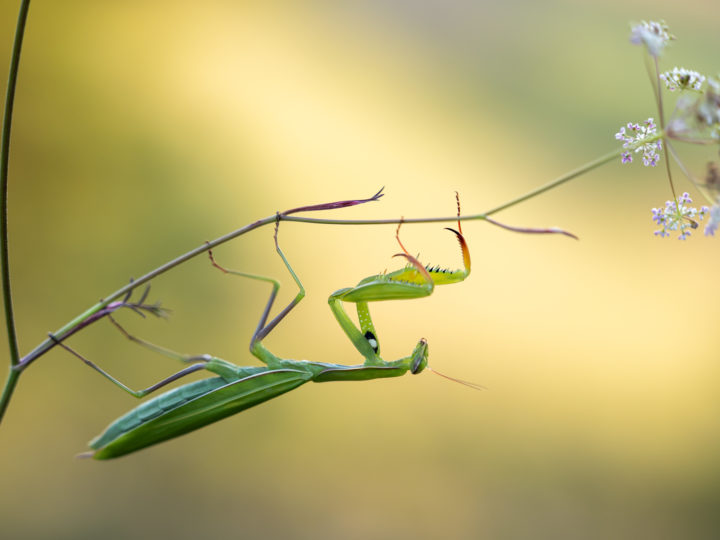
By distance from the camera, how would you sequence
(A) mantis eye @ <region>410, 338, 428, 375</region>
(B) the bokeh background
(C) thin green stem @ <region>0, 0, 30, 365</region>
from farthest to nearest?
(B) the bokeh background
(A) mantis eye @ <region>410, 338, 428, 375</region>
(C) thin green stem @ <region>0, 0, 30, 365</region>

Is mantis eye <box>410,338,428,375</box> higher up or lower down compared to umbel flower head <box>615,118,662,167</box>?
lower down

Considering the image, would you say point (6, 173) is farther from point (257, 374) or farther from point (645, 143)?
point (645, 143)

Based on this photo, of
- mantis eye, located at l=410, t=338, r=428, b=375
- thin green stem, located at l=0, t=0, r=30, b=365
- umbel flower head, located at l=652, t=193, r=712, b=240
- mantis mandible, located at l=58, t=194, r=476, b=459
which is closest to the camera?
thin green stem, located at l=0, t=0, r=30, b=365

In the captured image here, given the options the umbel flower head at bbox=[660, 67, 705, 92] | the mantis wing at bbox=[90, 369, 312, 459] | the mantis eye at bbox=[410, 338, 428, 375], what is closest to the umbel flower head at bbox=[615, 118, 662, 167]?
the umbel flower head at bbox=[660, 67, 705, 92]

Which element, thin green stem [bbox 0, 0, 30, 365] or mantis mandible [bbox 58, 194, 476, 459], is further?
mantis mandible [bbox 58, 194, 476, 459]

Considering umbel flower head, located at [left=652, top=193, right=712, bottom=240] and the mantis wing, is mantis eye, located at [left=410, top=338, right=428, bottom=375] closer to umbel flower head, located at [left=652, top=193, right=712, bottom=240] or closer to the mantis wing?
the mantis wing

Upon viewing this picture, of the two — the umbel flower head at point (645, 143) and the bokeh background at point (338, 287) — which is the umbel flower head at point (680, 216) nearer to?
the umbel flower head at point (645, 143)

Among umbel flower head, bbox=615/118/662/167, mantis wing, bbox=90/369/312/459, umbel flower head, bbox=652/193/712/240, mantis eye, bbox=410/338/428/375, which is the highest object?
umbel flower head, bbox=615/118/662/167

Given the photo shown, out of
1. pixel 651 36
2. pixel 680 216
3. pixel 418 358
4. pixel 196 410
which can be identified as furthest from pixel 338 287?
pixel 651 36
